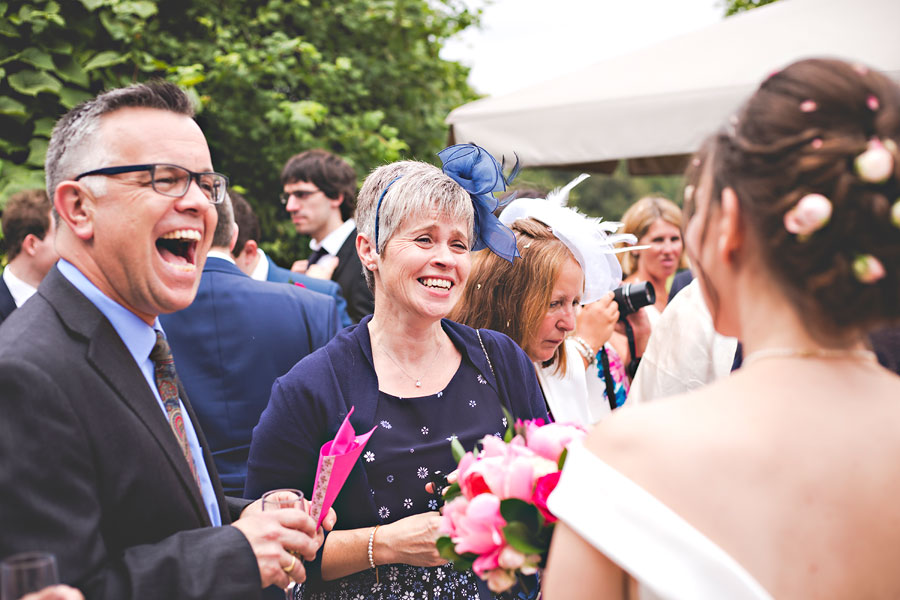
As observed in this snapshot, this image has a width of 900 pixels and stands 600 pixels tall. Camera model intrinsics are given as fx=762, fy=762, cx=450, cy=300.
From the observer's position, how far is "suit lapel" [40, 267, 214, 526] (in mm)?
1586

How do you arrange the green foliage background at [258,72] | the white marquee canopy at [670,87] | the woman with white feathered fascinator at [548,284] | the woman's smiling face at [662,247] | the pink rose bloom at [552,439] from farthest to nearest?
the woman's smiling face at [662,247] < the green foliage background at [258,72] < the white marquee canopy at [670,87] < the woman with white feathered fascinator at [548,284] < the pink rose bloom at [552,439]

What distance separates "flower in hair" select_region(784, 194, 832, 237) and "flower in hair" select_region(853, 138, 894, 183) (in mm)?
61

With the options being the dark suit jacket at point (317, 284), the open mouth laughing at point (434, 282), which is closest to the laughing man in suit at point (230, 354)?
the dark suit jacket at point (317, 284)

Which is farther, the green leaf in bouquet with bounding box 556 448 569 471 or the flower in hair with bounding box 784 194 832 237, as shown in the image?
the green leaf in bouquet with bounding box 556 448 569 471

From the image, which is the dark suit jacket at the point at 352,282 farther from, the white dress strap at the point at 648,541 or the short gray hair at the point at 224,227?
the white dress strap at the point at 648,541

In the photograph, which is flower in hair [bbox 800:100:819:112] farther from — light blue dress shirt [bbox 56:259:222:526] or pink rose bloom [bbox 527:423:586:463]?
light blue dress shirt [bbox 56:259:222:526]

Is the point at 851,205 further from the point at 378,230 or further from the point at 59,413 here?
the point at 378,230

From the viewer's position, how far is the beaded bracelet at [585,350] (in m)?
3.56

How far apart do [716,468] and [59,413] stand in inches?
45.7

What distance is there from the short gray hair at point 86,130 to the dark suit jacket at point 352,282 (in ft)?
10.2

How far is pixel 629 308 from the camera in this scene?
376cm

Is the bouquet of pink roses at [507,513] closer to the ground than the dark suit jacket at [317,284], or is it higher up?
higher up

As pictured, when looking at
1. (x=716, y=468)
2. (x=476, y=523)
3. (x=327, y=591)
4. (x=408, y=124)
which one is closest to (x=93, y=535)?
(x=476, y=523)

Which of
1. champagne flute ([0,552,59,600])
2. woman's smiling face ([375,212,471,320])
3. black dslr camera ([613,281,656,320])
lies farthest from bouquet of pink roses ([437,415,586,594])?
black dslr camera ([613,281,656,320])
